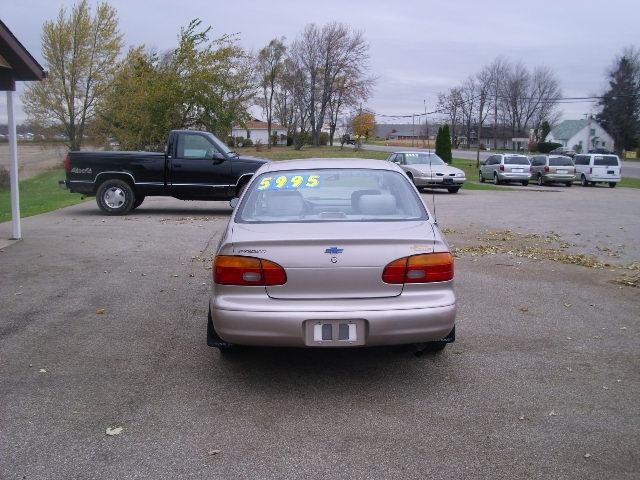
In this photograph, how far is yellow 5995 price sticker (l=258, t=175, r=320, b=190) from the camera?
5.52 meters

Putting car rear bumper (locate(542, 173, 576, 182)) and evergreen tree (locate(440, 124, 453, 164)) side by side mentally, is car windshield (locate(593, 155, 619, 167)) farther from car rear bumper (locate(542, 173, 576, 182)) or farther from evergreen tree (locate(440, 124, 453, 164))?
evergreen tree (locate(440, 124, 453, 164))

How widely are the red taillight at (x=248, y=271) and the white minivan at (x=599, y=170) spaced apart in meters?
30.9

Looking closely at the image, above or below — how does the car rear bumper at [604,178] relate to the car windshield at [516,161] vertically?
below

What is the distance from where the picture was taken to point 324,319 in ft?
14.1

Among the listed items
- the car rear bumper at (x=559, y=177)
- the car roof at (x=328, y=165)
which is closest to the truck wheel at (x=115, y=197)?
the car roof at (x=328, y=165)

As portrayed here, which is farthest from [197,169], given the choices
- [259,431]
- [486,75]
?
[486,75]

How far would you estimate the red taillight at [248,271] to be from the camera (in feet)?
14.4

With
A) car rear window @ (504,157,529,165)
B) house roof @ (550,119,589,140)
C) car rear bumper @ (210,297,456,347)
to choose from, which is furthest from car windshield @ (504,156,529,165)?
house roof @ (550,119,589,140)

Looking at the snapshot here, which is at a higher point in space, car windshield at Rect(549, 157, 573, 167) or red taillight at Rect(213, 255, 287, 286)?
car windshield at Rect(549, 157, 573, 167)

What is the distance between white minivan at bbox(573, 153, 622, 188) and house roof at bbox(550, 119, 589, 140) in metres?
70.7

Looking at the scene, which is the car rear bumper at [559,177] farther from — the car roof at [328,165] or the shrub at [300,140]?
the shrub at [300,140]

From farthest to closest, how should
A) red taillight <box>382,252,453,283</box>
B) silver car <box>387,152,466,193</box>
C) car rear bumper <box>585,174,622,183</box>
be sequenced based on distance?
car rear bumper <box>585,174,622,183</box> < silver car <box>387,152,466,193</box> < red taillight <box>382,252,453,283</box>

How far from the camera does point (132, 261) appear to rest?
9.23 m

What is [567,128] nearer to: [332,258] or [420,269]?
[420,269]
